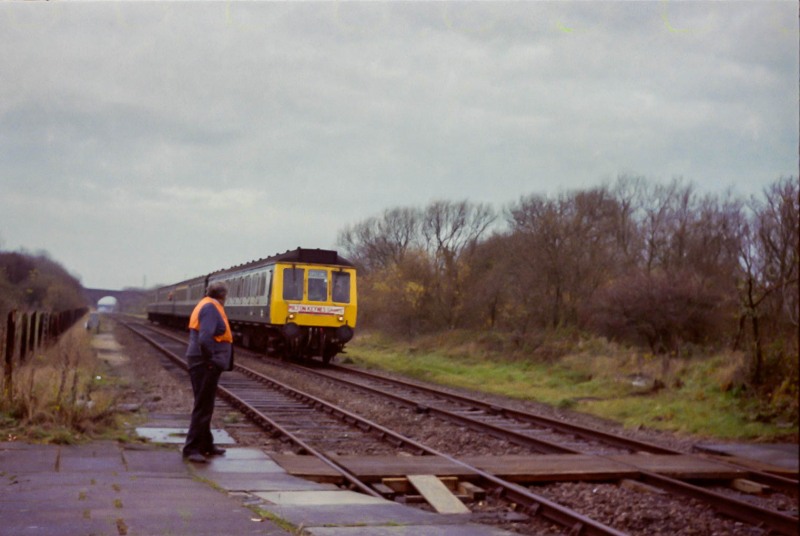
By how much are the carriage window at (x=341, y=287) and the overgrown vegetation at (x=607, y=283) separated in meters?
1.74

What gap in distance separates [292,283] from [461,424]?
12182 millimetres

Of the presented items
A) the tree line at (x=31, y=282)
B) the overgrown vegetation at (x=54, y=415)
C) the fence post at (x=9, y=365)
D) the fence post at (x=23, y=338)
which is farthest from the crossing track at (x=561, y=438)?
the tree line at (x=31, y=282)

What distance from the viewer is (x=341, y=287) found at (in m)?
24.4

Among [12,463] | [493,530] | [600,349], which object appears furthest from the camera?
[600,349]

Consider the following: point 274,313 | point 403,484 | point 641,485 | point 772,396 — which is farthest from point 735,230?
point 274,313

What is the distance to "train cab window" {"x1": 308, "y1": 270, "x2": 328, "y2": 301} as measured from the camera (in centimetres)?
2389

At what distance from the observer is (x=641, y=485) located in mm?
7793

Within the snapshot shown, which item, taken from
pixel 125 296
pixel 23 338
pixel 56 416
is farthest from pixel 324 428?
pixel 125 296

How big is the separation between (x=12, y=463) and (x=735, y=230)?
11.7m

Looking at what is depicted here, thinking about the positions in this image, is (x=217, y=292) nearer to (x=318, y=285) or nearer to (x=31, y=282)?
(x=318, y=285)

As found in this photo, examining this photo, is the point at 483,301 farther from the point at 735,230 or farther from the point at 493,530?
the point at 493,530

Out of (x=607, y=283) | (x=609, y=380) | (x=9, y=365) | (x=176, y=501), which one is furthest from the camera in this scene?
(x=607, y=283)

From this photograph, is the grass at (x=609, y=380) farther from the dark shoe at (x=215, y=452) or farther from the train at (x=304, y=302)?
the dark shoe at (x=215, y=452)

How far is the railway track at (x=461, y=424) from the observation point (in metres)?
6.75
